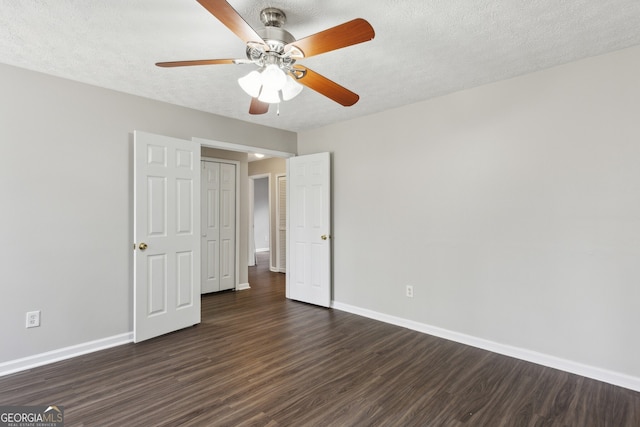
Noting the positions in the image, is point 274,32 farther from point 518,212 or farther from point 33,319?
point 33,319

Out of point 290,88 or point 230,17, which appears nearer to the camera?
point 230,17

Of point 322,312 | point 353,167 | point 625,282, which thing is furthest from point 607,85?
point 322,312

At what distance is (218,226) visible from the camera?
5109 mm

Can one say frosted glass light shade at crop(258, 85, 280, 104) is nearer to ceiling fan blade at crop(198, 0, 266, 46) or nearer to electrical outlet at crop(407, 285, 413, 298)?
ceiling fan blade at crop(198, 0, 266, 46)

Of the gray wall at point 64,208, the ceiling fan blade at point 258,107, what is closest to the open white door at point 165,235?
the gray wall at point 64,208

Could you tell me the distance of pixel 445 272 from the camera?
3.30m

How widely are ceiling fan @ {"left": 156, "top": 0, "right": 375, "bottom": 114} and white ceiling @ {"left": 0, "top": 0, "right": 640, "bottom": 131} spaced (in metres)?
0.19

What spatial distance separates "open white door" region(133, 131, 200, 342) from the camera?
124 inches

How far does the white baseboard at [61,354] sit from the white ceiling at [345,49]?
7.77 ft

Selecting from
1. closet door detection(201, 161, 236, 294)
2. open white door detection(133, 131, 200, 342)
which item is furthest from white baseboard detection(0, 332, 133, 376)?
closet door detection(201, 161, 236, 294)

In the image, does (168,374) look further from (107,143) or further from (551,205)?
(551,205)

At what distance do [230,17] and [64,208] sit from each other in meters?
2.45

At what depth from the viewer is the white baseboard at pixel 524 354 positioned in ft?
7.82

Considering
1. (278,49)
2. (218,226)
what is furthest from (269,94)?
(218,226)
